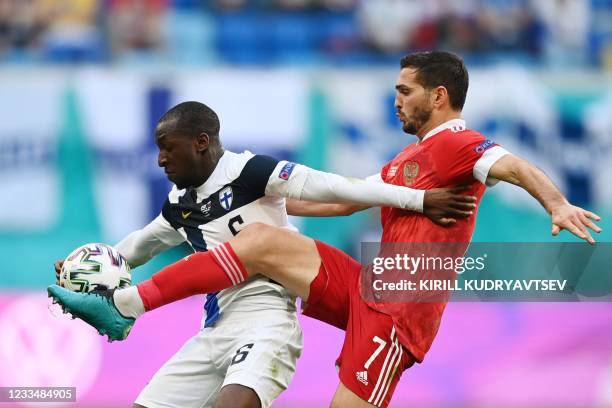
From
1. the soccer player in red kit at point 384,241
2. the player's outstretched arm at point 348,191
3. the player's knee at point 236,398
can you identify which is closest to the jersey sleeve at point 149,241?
the soccer player in red kit at point 384,241

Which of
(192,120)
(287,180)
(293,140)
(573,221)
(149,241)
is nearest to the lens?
(573,221)

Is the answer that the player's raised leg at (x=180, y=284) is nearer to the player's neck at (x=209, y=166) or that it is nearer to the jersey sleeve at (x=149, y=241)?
the player's neck at (x=209, y=166)

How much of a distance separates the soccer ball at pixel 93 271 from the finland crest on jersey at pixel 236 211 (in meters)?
0.40

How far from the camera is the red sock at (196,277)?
4.76 meters

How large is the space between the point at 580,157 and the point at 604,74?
3.09 feet

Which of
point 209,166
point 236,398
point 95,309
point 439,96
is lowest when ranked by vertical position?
point 236,398

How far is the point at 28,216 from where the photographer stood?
28.5ft

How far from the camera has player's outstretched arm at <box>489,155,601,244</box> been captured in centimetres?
433

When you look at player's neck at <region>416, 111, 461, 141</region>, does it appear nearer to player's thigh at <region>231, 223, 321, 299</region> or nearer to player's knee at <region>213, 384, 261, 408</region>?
player's thigh at <region>231, 223, 321, 299</region>

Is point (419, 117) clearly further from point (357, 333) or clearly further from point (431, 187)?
point (357, 333)

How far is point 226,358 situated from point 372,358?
0.70m

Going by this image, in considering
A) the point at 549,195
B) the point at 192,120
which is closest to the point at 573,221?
the point at 549,195

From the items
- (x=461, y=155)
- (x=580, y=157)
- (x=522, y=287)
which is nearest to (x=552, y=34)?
(x=580, y=157)

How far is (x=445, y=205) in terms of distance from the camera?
4898mm
